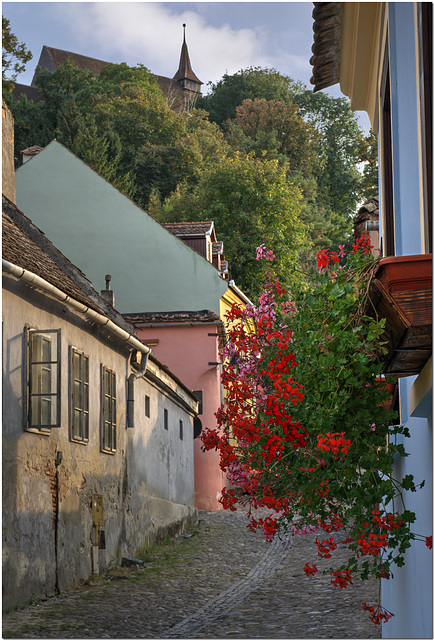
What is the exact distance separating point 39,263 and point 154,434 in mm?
6750

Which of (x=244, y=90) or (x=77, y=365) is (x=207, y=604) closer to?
(x=77, y=365)

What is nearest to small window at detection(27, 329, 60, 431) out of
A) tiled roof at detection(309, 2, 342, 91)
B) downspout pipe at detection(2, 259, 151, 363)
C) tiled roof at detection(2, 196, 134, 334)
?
downspout pipe at detection(2, 259, 151, 363)

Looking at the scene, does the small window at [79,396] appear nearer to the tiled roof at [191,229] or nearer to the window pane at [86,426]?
the window pane at [86,426]

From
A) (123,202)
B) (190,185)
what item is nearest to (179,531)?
(123,202)

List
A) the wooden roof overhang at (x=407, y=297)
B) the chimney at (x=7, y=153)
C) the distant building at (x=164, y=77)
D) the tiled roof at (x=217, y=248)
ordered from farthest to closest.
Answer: the distant building at (x=164, y=77), the tiled roof at (x=217, y=248), the chimney at (x=7, y=153), the wooden roof overhang at (x=407, y=297)

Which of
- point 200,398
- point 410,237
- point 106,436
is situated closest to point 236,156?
point 200,398

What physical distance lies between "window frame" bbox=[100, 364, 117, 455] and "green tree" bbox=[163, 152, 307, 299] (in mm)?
21274

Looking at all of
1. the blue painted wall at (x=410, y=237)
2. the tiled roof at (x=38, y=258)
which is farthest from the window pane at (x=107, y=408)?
the blue painted wall at (x=410, y=237)

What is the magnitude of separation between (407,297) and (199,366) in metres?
21.8

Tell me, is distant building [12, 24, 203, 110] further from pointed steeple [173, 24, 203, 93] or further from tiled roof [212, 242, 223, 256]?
tiled roof [212, 242, 223, 256]

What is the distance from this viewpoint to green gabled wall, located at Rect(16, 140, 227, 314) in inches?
923

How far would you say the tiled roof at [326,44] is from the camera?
5278 millimetres

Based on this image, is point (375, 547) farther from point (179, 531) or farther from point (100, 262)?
point (100, 262)

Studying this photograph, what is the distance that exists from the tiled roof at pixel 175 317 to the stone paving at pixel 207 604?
9.96 meters
